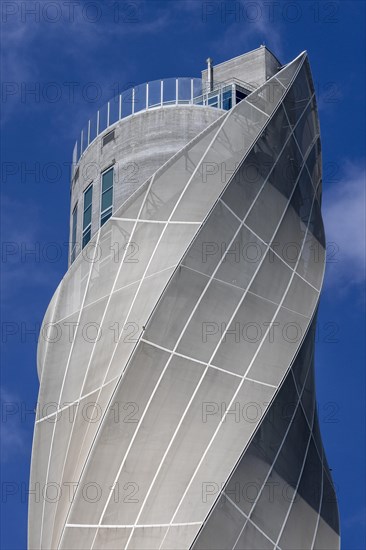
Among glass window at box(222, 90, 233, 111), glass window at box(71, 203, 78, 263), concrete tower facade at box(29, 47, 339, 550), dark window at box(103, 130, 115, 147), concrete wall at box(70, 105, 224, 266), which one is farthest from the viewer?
dark window at box(103, 130, 115, 147)

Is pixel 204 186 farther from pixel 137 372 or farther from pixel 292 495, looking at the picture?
pixel 292 495

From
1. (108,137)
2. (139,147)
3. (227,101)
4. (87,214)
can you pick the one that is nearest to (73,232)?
(87,214)

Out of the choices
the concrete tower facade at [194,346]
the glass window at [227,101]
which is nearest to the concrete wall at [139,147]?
the concrete tower facade at [194,346]

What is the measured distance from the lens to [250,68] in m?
64.6

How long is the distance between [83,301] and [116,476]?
754cm

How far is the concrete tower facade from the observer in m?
53.5

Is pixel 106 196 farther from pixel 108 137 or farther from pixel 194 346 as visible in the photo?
pixel 194 346

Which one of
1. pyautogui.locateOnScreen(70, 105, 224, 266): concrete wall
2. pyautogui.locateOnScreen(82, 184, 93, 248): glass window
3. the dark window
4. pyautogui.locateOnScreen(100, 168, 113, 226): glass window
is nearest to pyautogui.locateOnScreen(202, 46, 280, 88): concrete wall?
pyautogui.locateOnScreen(70, 105, 224, 266): concrete wall

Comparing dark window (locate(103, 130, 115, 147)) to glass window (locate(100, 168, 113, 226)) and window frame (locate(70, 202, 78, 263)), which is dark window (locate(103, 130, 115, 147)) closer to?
glass window (locate(100, 168, 113, 226))

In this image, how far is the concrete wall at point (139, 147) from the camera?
60500 mm

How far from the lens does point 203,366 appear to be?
55.1 m

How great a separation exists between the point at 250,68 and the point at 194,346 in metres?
14.4

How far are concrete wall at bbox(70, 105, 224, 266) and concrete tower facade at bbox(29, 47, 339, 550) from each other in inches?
3.3

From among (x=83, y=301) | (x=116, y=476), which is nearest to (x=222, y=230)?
(x=83, y=301)
